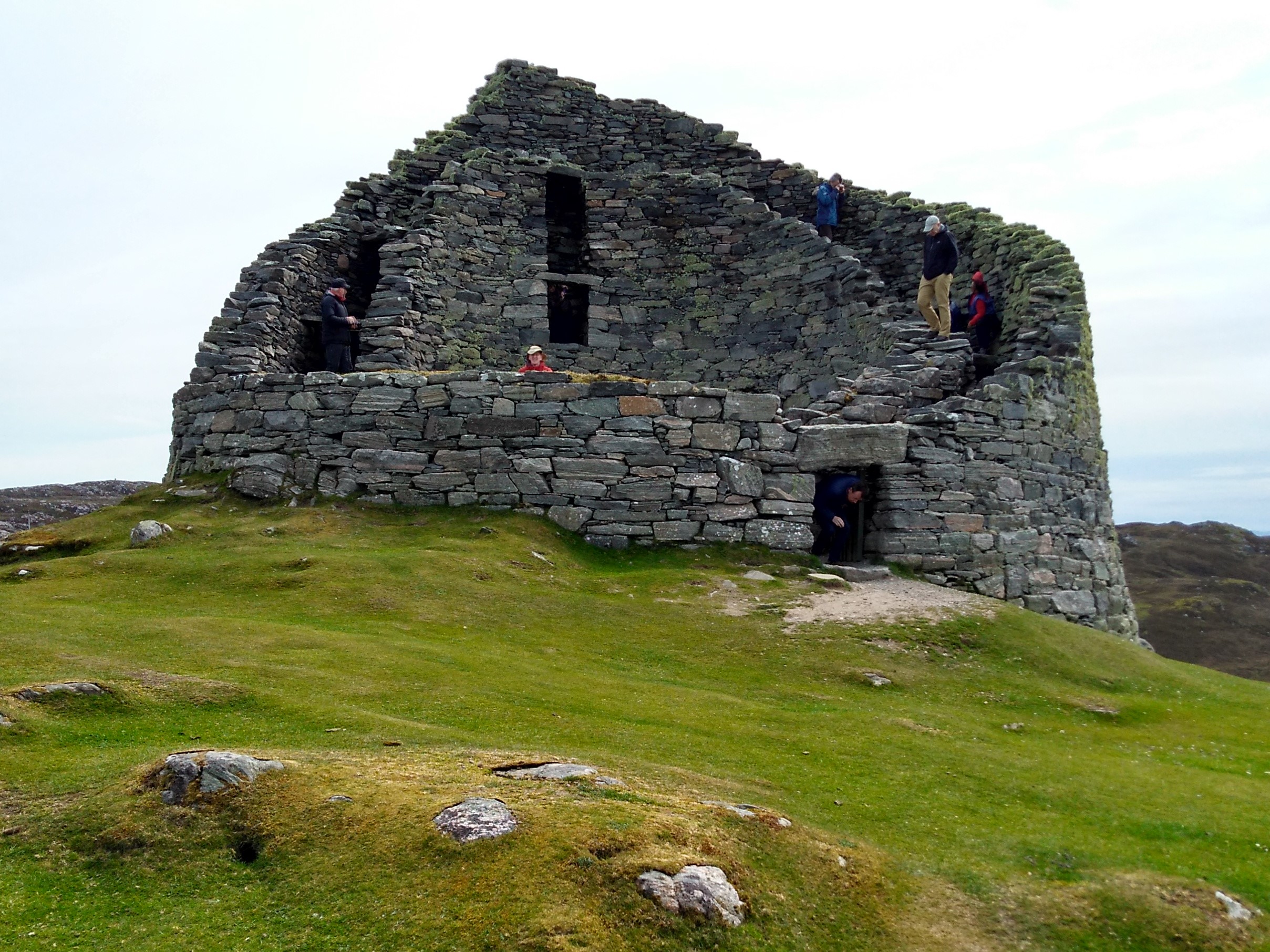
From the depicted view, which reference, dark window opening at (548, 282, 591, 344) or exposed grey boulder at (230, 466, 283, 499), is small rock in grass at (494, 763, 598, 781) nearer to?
exposed grey boulder at (230, 466, 283, 499)

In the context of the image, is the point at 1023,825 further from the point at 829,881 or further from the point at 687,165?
the point at 687,165

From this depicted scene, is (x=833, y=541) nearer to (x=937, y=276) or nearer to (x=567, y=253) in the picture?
(x=937, y=276)

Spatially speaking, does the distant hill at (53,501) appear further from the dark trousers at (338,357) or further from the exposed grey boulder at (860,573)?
the exposed grey boulder at (860,573)

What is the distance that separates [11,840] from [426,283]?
18694 millimetres

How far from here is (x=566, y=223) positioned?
26.5 metres

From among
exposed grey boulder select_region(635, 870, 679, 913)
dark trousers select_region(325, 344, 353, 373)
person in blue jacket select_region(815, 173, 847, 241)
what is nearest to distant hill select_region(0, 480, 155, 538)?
dark trousers select_region(325, 344, 353, 373)

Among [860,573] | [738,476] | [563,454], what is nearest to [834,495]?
[860,573]

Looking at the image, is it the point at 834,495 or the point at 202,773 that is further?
the point at 834,495

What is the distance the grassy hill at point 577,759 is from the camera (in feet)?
17.5

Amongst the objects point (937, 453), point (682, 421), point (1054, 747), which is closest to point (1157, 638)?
point (937, 453)

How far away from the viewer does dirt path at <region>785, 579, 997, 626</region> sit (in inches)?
555

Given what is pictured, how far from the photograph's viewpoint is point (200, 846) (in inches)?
222

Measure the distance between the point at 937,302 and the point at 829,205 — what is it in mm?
5668

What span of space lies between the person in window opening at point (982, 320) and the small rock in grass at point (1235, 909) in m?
16.9
